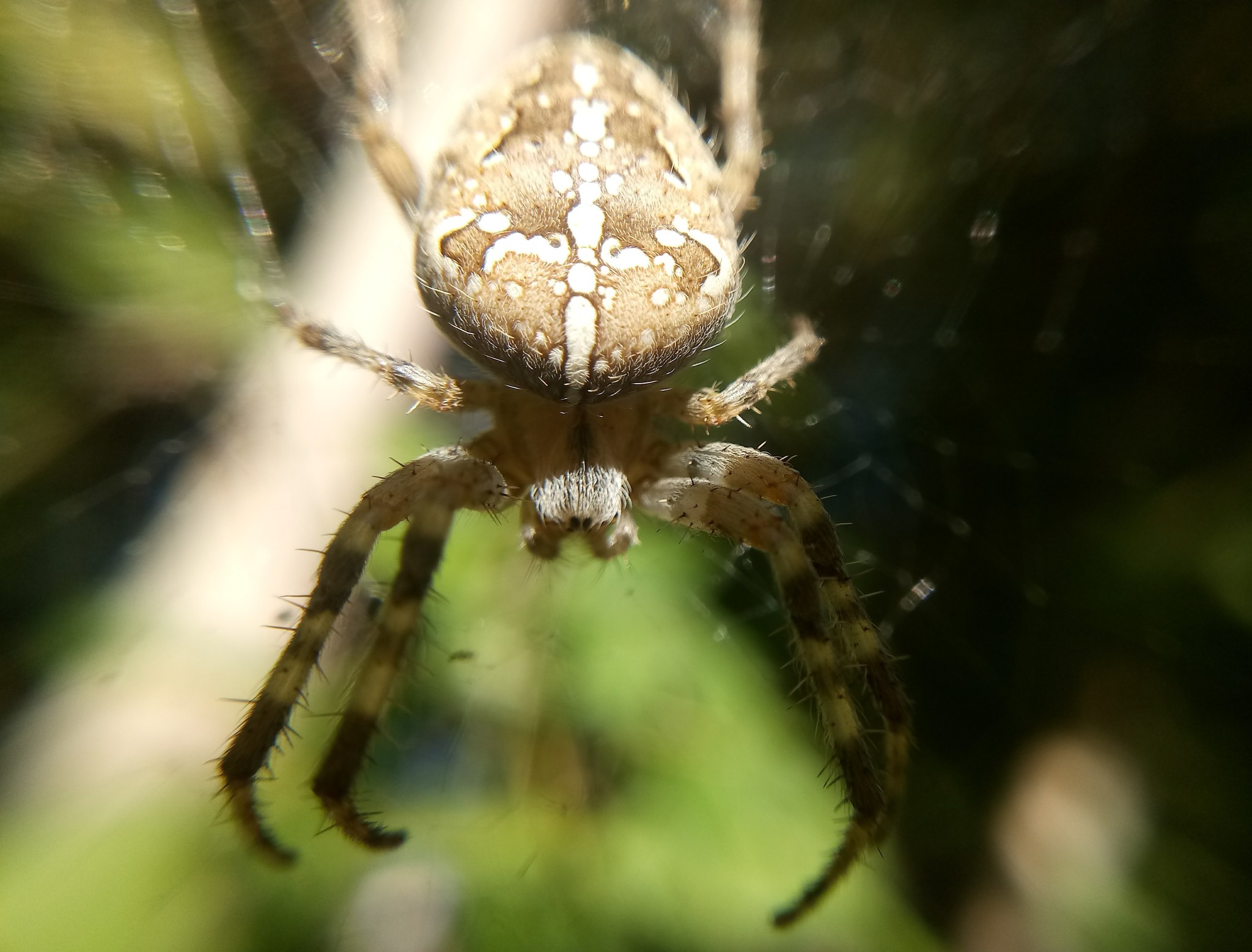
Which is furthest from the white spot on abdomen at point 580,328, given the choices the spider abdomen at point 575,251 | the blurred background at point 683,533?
the blurred background at point 683,533

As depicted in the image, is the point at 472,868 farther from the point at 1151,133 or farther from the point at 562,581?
the point at 1151,133

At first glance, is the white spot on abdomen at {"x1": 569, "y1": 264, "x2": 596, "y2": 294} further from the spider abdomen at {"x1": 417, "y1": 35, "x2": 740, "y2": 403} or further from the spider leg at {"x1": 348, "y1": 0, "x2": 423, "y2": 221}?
the spider leg at {"x1": 348, "y1": 0, "x2": 423, "y2": 221}

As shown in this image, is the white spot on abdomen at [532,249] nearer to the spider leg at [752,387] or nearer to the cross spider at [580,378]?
the cross spider at [580,378]

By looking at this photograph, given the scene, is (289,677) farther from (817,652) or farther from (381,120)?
(381,120)

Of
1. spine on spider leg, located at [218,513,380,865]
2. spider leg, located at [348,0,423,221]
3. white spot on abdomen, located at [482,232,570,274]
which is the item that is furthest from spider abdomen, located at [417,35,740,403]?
spine on spider leg, located at [218,513,380,865]

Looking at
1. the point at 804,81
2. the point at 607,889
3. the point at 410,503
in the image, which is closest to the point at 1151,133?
the point at 804,81

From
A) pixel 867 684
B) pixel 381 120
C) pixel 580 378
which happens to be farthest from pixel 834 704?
pixel 381 120
